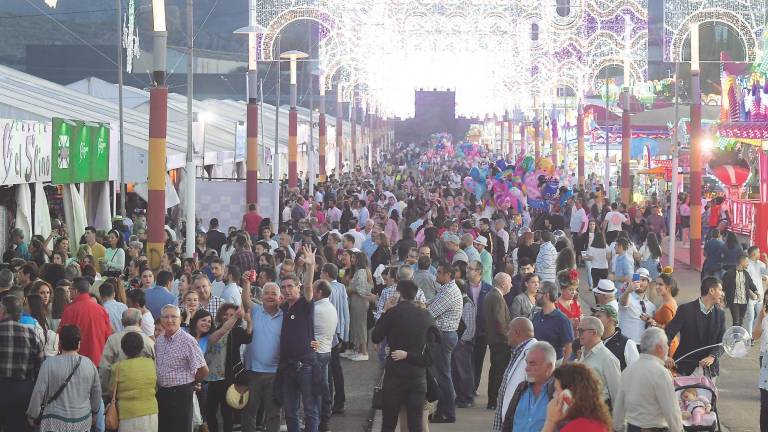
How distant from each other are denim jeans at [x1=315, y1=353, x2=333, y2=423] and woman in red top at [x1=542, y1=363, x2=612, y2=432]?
5.18 meters

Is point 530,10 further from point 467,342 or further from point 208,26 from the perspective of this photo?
point 208,26

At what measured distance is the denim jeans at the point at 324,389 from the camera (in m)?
12.7

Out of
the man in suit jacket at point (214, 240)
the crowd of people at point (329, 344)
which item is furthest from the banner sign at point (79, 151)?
the crowd of people at point (329, 344)

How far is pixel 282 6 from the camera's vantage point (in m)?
41.3

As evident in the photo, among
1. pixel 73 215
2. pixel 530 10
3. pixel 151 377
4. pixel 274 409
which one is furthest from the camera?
pixel 530 10

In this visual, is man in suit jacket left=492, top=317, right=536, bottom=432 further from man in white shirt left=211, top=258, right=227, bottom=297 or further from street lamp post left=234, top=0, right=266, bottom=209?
street lamp post left=234, top=0, right=266, bottom=209

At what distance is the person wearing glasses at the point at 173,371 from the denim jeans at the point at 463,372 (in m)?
4.21

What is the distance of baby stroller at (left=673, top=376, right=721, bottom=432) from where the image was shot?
11266 millimetres

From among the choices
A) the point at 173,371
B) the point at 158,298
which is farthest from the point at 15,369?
the point at 158,298

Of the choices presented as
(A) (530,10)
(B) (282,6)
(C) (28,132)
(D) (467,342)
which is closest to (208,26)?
(A) (530,10)

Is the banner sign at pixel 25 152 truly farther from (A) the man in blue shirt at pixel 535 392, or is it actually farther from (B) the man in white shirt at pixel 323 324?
(A) the man in blue shirt at pixel 535 392

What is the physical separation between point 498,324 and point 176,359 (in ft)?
13.7

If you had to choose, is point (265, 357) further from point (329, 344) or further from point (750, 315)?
point (750, 315)

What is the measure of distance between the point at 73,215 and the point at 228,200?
637cm
